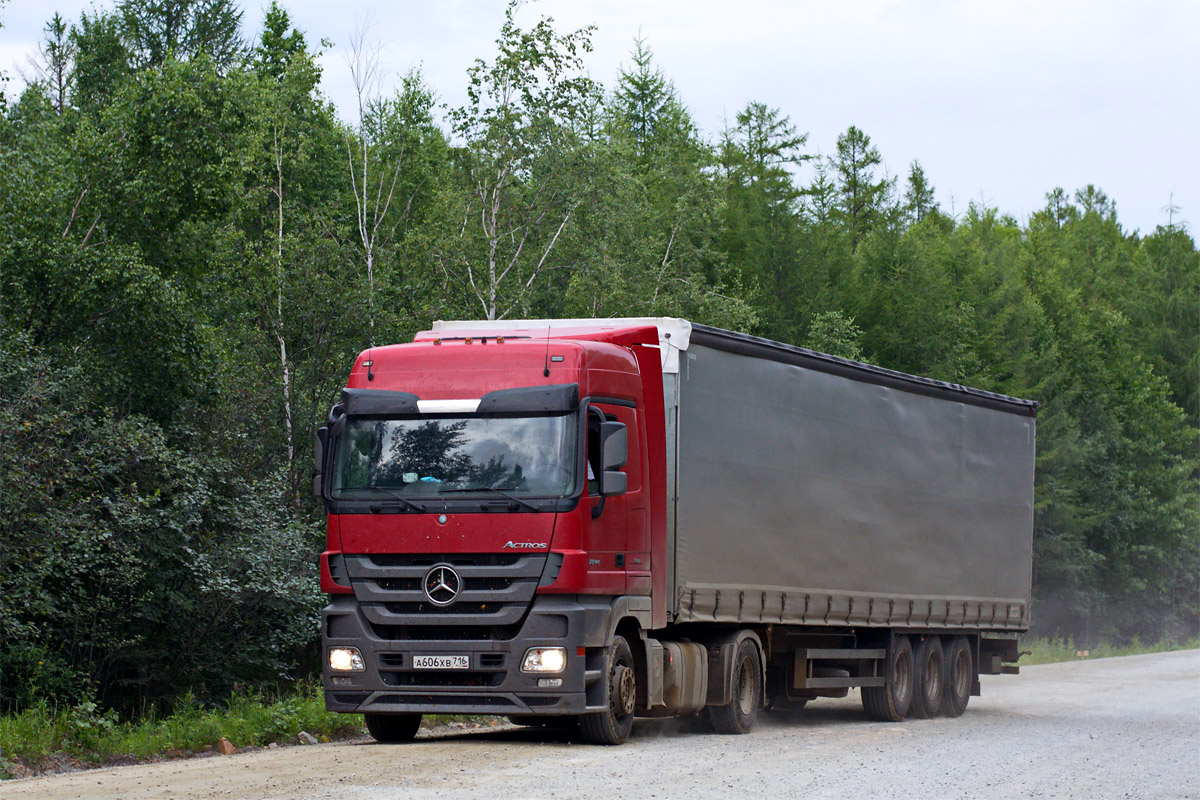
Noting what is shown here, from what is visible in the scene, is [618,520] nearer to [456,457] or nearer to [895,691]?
[456,457]

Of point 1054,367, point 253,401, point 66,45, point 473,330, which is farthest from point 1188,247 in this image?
point 473,330

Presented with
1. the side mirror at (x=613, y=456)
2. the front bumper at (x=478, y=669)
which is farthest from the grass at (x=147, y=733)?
the side mirror at (x=613, y=456)

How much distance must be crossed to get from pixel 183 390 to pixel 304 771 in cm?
1282

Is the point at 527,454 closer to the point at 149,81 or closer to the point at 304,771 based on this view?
the point at 304,771

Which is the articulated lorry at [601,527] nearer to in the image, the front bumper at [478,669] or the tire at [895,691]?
the front bumper at [478,669]

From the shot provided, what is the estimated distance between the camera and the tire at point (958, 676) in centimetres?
1970

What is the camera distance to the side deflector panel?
14.1 meters

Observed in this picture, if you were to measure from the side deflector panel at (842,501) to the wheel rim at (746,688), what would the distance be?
60 centimetres

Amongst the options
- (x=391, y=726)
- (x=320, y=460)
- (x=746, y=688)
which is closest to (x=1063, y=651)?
(x=746, y=688)

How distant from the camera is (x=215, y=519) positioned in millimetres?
21719

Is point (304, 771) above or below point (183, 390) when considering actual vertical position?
below

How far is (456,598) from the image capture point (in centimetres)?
1198

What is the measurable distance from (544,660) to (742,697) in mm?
3749

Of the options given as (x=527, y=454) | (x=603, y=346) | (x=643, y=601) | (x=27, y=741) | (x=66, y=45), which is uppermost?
(x=66, y=45)
